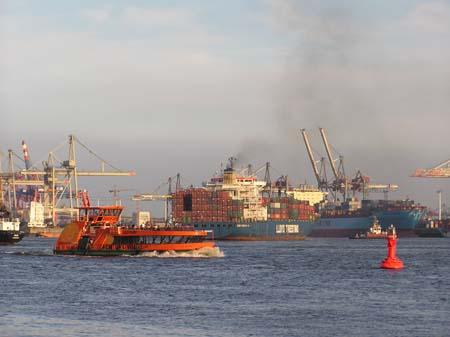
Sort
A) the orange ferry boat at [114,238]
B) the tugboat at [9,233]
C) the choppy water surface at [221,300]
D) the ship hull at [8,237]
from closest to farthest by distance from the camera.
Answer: the choppy water surface at [221,300] < the orange ferry boat at [114,238] < the ship hull at [8,237] < the tugboat at [9,233]

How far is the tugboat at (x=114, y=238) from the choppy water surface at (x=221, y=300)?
12.0 meters

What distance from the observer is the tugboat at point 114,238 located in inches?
3912

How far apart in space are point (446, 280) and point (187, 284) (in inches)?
662

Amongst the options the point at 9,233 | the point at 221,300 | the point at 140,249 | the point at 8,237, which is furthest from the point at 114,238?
→ the point at 8,237

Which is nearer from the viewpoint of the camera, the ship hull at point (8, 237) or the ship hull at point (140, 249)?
the ship hull at point (140, 249)

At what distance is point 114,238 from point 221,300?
46235 millimetres

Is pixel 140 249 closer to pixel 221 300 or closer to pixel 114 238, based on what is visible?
pixel 114 238

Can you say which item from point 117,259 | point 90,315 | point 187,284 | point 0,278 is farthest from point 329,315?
point 117,259

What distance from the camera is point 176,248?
10025cm

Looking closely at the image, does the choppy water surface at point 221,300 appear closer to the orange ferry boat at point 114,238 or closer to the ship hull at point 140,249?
the ship hull at point 140,249

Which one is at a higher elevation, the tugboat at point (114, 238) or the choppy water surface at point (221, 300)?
the tugboat at point (114, 238)

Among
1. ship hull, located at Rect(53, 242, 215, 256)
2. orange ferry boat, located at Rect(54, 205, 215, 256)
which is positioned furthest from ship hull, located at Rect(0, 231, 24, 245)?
ship hull, located at Rect(53, 242, 215, 256)

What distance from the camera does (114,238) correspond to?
10000cm

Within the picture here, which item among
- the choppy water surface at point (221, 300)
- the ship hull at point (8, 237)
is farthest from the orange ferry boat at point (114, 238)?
the ship hull at point (8, 237)
